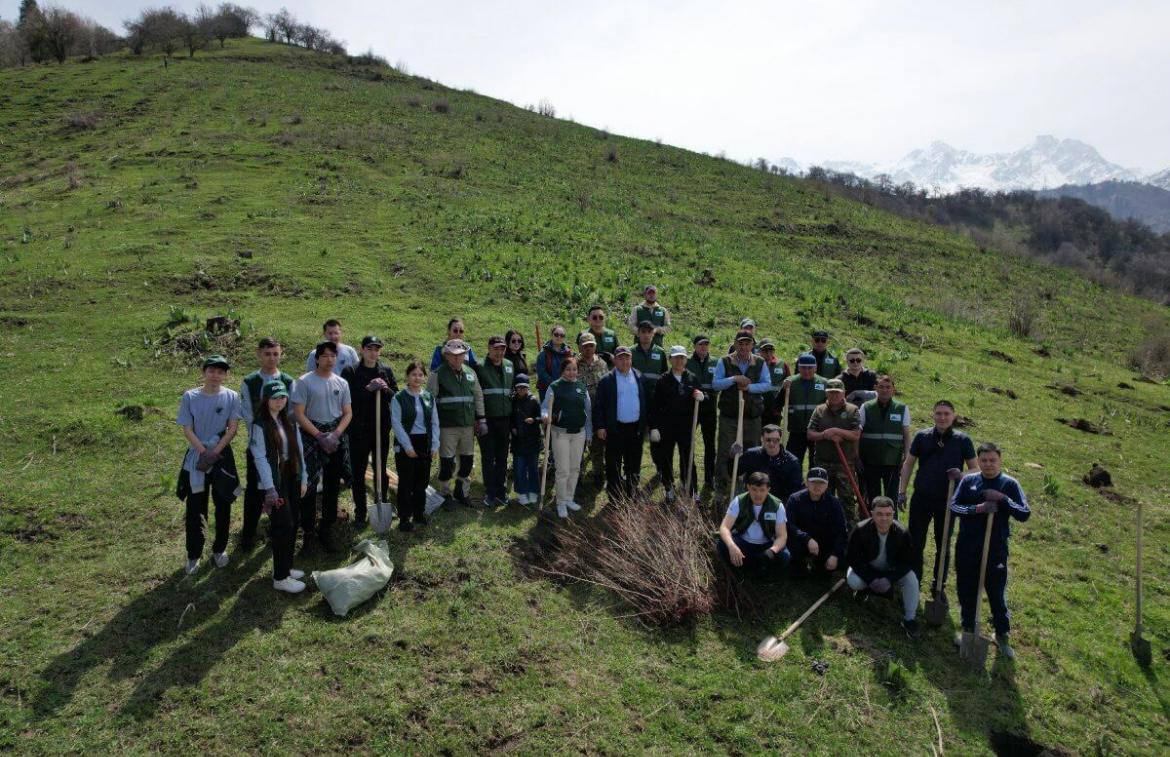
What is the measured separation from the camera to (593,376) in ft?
32.0

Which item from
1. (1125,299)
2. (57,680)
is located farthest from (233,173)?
(1125,299)

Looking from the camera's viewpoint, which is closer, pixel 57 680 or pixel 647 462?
pixel 57 680

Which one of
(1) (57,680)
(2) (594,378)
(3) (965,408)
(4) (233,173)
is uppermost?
(4) (233,173)

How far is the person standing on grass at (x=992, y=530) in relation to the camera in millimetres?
6812

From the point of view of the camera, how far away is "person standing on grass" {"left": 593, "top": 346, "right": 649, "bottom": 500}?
9078 millimetres

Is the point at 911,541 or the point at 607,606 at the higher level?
the point at 911,541

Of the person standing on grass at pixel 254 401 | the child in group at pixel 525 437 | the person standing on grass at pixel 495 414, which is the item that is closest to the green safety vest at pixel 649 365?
the child in group at pixel 525 437

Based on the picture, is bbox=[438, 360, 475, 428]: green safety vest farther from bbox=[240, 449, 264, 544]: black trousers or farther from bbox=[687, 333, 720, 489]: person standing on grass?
bbox=[687, 333, 720, 489]: person standing on grass

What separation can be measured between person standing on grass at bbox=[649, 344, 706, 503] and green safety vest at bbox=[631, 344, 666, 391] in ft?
1.20

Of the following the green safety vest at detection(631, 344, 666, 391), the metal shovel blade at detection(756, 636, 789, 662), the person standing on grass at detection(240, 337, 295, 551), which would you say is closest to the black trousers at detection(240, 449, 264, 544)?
the person standing on grass at detection(240, 337, 295, 551)

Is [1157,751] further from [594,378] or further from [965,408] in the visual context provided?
[965,408]

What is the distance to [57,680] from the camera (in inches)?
221

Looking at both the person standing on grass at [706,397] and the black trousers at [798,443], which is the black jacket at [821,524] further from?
the person standing on grass at [706,397]

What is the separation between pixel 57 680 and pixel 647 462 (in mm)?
7971
